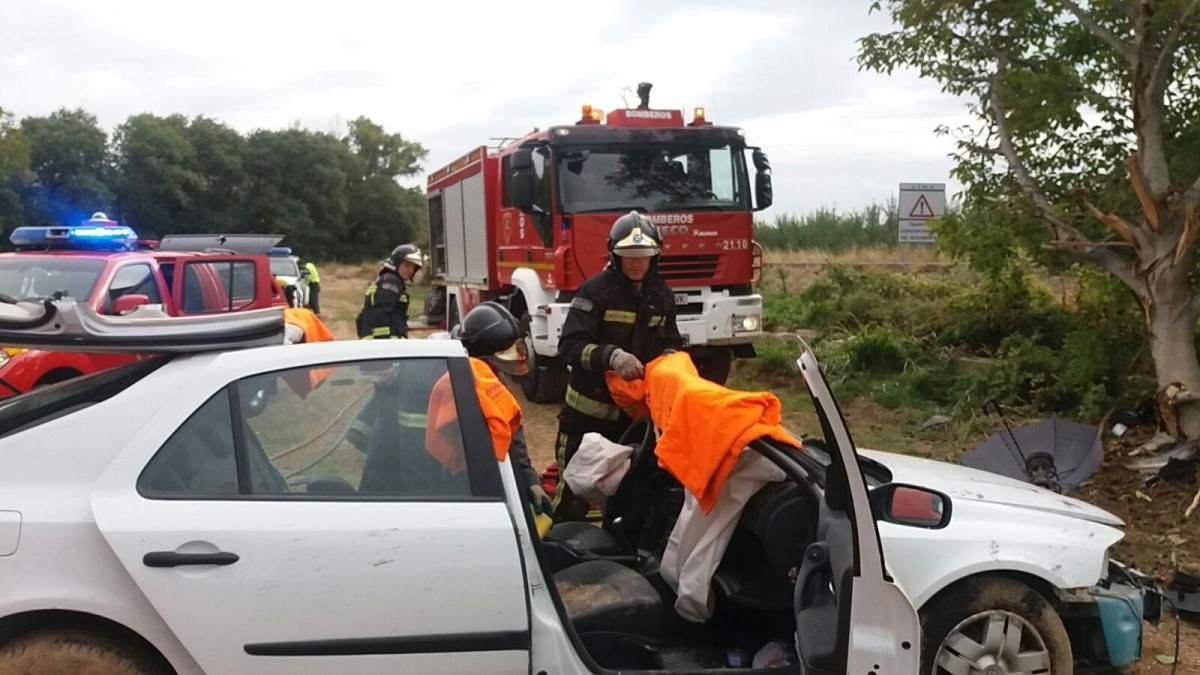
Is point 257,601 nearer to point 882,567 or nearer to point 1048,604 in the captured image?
point 882,567

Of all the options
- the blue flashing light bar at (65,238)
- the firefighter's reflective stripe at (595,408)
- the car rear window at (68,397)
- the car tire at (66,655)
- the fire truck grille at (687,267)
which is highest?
the blue flashing light bar at (65,238)

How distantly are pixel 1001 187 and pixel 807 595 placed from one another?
6095mm

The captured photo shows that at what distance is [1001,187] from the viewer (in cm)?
781

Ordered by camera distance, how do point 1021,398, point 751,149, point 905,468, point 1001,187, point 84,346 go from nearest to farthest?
1. point 84,346
2. point 905,468
3. point 1001,187
4. point 1021,398
5. point 751,149

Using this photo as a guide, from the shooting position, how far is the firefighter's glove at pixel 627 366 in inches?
169

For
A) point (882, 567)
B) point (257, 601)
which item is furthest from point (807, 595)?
point (257, 601)

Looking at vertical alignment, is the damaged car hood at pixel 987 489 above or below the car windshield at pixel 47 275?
below

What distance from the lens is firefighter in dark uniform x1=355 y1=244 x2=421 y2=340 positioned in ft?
26.2

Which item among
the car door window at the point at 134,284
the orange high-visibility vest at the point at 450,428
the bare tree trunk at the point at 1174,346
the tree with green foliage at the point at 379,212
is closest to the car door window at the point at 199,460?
the orange high-visibility vest at the point at 450,428

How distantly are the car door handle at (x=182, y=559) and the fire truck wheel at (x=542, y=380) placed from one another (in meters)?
7.36

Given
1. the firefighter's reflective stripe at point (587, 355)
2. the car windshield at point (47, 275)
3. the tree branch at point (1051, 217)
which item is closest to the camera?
the firefighter's reflective stripe at point (587, 355)

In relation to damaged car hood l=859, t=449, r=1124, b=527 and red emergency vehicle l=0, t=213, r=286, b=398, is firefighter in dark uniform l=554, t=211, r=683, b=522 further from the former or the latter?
red emergency vehicle l=0, t=213, r=286, b=398

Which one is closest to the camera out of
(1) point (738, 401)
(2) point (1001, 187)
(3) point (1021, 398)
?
(1) point (738, 401)

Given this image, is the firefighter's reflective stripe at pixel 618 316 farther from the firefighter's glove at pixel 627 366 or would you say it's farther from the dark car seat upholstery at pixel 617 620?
the dark car seat upholstery at pixel 617 620
